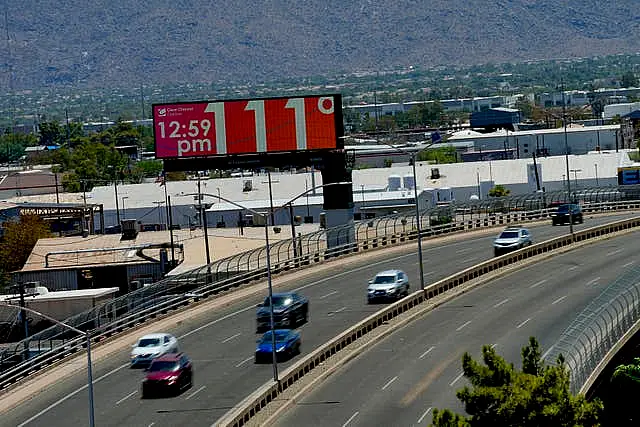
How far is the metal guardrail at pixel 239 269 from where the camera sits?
56844mm

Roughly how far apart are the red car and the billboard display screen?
1420 inches

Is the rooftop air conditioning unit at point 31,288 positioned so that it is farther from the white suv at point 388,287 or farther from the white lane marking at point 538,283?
the white lane marking at point 538,283

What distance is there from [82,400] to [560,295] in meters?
21.8

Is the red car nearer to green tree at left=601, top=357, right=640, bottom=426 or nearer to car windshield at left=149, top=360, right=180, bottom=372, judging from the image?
car windshield at left=149, top=360, right=180, bottom=372

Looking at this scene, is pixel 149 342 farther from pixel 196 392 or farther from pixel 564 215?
pixel 564 215

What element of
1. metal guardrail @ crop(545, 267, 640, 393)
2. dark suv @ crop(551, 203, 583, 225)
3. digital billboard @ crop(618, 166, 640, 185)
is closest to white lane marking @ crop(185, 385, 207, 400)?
metal guardrail @ crop(545, 267, 640, 393)

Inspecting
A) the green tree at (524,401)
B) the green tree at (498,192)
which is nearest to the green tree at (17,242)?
the green tree at (498,192)

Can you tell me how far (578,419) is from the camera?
36.8 m

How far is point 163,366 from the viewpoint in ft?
162

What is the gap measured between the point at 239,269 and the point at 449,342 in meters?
Answer: 20.2

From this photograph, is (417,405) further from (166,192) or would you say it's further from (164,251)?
(166,192)

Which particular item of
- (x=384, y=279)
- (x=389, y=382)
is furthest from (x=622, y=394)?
(x=384, y=279)

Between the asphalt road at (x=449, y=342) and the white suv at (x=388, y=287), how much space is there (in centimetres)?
215

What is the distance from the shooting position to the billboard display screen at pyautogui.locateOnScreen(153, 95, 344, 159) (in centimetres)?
8475
